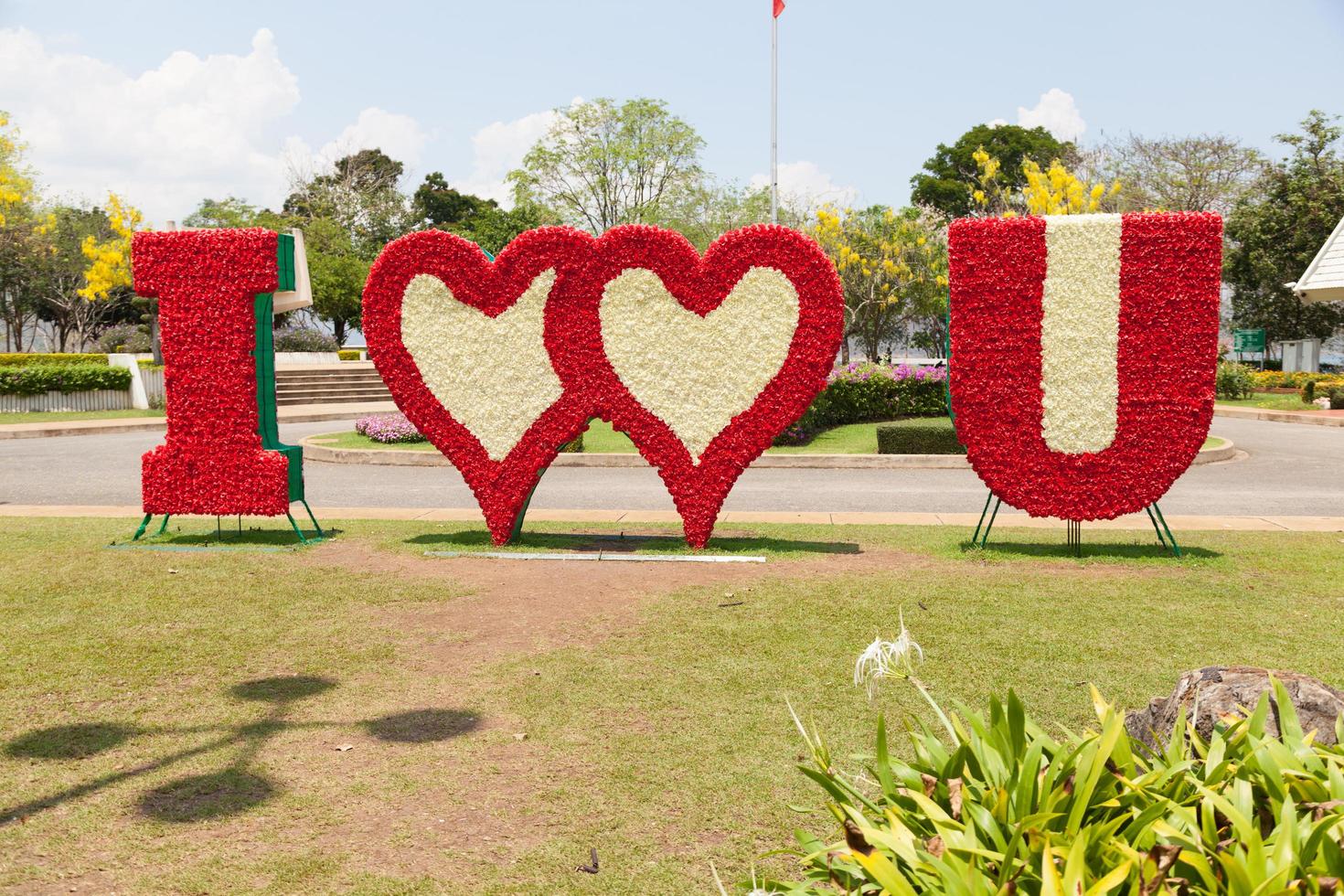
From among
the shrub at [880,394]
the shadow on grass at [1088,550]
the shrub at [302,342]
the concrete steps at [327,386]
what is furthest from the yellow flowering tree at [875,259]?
the shadow on grass at [1088,550]

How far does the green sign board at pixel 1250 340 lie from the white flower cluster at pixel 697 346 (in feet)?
152

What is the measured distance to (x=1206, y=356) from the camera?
9344 millimetres

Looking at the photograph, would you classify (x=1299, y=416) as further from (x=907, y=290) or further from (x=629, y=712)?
(x=629, y=712)

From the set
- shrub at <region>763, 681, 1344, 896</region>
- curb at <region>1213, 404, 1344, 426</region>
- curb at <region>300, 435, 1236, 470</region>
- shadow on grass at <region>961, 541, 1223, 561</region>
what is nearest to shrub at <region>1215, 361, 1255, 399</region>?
curb at <region>1213, 404, 1344, 426</region>

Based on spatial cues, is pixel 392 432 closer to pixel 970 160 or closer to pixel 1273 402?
pixel 1273 402

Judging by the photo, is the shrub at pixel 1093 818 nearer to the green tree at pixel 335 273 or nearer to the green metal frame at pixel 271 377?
the green metal frame at pixel 271 377

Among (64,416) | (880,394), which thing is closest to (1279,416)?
(880,394)

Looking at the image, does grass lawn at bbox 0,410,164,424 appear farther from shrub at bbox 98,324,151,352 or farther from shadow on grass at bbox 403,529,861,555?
shrub at bbox 98,324,151,352

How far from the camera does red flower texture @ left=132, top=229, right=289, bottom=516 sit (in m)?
10.3

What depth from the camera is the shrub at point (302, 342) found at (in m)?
48.3

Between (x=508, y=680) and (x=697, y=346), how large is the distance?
173 inches

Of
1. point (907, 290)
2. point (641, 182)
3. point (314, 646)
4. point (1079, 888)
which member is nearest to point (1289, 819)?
point (1079, 888)

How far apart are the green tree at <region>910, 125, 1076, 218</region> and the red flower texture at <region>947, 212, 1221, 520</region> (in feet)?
188

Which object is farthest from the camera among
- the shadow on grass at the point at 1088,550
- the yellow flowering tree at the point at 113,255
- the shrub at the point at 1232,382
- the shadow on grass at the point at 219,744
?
the yellow flowering tree at the point at 113,255
